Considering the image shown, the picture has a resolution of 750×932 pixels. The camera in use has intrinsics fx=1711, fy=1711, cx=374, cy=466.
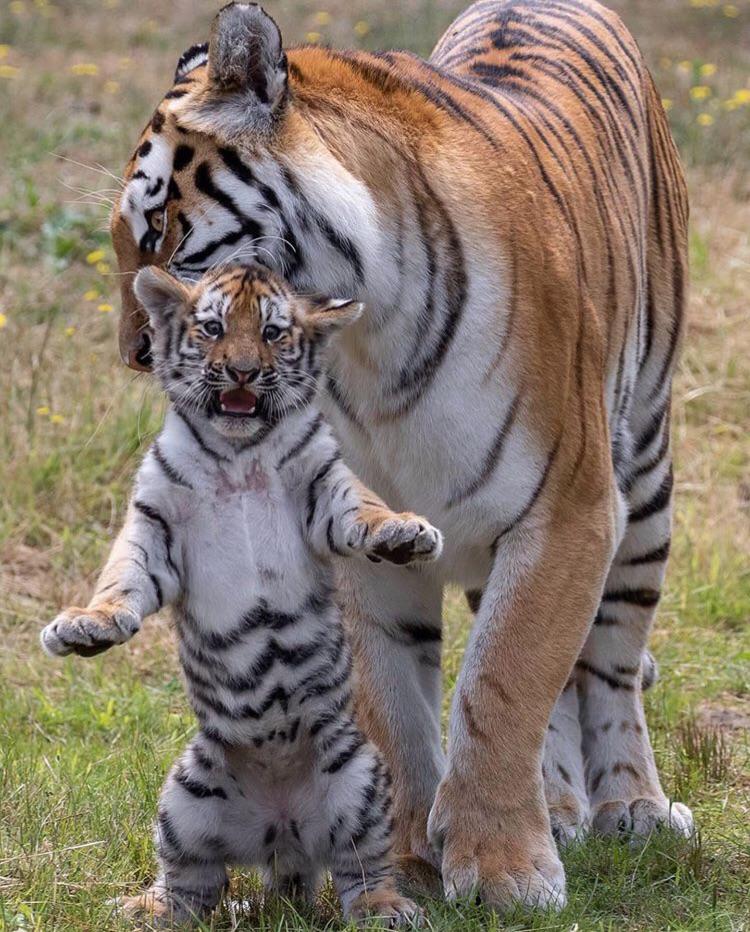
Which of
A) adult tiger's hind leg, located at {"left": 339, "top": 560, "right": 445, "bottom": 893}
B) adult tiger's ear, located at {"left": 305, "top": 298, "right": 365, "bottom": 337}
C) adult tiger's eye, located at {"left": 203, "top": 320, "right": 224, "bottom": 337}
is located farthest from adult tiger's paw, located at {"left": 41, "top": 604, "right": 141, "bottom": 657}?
adult tiger's hind leg, located at {"left": 339, "top": 560, "right": 445, "bottom": 893}

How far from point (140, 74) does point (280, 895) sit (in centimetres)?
747

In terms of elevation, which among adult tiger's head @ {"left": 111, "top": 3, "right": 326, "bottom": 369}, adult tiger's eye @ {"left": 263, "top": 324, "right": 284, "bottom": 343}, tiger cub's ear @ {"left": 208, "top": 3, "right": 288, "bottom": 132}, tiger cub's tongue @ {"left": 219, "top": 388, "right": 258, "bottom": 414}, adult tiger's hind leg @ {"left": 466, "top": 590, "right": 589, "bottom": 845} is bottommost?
adult tiger's hind leg @ {"left": 466, "top": 590, "right": 589, "bottom": 845}

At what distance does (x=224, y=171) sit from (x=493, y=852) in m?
1.35

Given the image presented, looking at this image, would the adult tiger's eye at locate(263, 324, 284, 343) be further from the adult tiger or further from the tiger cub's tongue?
the adult tiger

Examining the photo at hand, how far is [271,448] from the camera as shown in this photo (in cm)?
291

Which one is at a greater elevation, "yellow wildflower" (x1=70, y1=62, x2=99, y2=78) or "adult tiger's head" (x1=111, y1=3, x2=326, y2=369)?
"adult tiger's head" (x1=111, y1=3, x2=326, y2=369)

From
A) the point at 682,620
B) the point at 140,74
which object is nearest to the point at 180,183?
the point at 682,620

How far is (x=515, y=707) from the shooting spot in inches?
128

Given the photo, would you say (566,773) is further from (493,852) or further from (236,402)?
(236,402)

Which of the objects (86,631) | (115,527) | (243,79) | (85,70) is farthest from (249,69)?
(85,70)

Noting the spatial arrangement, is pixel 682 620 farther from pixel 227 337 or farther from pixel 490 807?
pixel 227 337

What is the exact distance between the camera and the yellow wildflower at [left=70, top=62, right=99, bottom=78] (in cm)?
924

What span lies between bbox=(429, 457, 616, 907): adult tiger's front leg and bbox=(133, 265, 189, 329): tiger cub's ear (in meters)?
0.81

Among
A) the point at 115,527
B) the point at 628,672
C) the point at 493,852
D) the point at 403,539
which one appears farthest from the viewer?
the point at 115,527
